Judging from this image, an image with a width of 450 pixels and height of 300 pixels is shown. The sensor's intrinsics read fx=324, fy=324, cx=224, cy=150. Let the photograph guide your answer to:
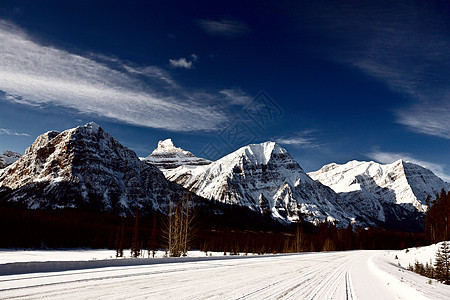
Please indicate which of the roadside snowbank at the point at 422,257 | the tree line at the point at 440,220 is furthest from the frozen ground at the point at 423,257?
the tree line at the point at 440,220

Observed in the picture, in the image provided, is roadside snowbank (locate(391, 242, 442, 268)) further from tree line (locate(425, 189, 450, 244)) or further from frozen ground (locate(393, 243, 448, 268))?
tree line (locate(425, 189, 450, 244))

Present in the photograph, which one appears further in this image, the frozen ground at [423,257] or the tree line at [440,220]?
the tree line at [440,220]

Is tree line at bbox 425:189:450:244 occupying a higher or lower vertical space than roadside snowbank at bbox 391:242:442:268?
higher

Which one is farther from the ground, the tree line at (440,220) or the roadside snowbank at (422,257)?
the tree line at (440,220)

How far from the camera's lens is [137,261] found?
17.9 m

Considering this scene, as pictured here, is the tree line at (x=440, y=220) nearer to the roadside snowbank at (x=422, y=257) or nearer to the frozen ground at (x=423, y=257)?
the roadside snowbank at (x=422, y=257)

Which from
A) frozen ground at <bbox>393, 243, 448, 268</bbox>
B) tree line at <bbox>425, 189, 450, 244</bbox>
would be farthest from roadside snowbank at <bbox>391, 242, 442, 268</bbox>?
tree line at <bbox>425, 189, 450, 244</bbox>

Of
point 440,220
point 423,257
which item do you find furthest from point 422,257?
point 440,220

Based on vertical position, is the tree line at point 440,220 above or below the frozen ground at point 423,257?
above

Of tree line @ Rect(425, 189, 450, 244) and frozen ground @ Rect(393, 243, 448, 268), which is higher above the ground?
→ tree line @ Rect(425, 189, 450, 244)

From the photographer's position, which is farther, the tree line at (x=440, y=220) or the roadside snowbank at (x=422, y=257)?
the tree line at (x=440, y=220)

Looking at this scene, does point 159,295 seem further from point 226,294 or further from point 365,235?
point 365,235

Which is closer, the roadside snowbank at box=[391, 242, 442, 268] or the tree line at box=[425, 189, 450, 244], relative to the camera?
the roadside snowbank at box=[391, 242, 442, 268]

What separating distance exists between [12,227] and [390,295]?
407 ft
